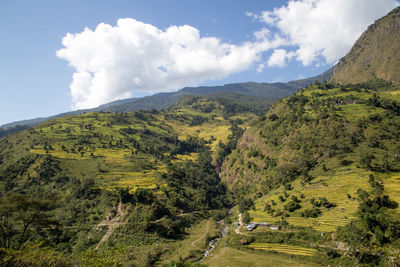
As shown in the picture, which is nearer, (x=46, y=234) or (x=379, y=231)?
(x=379, y=231)

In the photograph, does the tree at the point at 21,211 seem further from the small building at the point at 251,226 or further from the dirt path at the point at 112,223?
the small building at the point at 251,226

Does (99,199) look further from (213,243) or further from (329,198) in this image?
(329,198)

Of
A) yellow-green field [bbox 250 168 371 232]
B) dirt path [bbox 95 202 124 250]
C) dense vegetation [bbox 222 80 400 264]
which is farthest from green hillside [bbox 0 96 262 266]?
yellow-green field [bbox 250 168 371 232]

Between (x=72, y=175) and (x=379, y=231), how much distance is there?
15412 centimetres

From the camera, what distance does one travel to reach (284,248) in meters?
69.6

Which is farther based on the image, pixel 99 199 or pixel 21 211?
pixel 99 199

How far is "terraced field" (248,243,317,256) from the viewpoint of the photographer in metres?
64.7

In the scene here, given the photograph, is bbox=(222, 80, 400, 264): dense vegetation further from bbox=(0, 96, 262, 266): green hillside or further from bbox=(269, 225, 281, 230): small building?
bbox=(0, 96, 262, 266): green hillside

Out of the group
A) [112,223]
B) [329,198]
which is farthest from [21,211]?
[329,198]

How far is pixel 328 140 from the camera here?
11819cm

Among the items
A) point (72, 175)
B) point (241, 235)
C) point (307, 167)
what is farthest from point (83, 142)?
point (307, 167)

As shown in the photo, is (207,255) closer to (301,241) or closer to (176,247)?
(176,247)

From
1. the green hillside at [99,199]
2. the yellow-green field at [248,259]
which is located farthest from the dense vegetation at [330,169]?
the green hillside at [99,199]

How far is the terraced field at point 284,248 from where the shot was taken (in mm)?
64731
